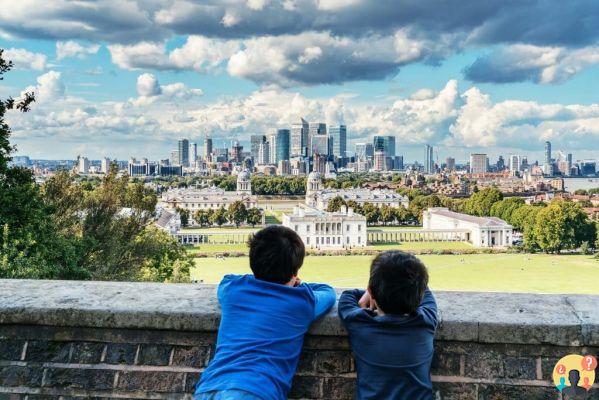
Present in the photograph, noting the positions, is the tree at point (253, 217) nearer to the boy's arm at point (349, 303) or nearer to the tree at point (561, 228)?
the tree at point (561, 228)

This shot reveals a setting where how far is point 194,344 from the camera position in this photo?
3.33 meters

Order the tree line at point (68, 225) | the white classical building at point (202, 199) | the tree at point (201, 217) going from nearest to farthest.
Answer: the tree line at point (68, 225) → the tree at point (201, 217) → the white classical building at point (202, 199)

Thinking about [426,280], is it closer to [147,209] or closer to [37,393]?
[37,393]

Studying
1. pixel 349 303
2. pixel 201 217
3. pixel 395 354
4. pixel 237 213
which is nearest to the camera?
pixel 395 354

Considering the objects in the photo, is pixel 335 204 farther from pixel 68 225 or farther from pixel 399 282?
pixel 399 282

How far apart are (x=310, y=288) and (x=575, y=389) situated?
1.34m

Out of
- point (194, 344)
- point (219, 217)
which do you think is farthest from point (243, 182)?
point (194, 344)

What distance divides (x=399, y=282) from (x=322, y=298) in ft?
1.65

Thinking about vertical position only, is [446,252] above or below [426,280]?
below

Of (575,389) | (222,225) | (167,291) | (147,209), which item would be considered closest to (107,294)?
(167,291)

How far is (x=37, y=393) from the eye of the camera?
3.37m

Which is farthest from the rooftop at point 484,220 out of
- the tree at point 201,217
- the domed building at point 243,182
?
the domed building at point 243,182

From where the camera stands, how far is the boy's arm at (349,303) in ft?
9.78

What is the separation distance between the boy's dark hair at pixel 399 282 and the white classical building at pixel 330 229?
2899 inches
